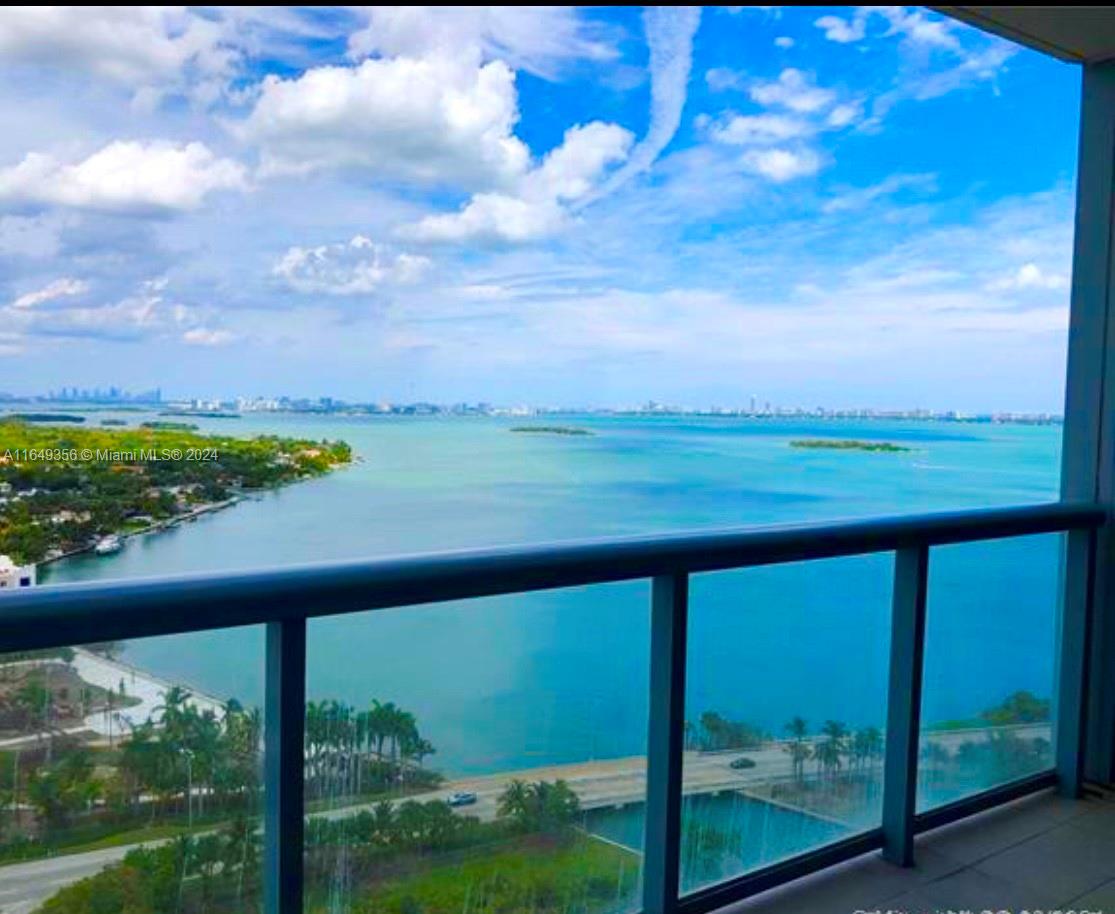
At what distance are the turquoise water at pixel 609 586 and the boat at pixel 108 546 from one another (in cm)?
3

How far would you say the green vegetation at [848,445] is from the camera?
116 inches

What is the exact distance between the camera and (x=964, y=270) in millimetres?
4805

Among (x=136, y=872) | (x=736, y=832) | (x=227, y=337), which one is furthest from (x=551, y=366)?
(x=136, y=872)

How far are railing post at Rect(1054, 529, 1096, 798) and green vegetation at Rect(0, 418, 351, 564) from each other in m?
2.71

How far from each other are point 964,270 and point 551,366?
112 inches

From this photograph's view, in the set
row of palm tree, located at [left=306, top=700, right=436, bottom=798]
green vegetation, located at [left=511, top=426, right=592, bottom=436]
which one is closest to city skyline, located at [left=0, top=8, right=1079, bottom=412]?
green vegetation, located at [left=511, top=426, right=592, bottom=436]

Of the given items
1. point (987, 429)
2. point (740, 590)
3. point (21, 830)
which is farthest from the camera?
point (987, 429)

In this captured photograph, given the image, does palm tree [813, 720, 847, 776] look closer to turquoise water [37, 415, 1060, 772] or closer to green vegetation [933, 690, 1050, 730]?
turquoise water [37, 415, 1060, 772]

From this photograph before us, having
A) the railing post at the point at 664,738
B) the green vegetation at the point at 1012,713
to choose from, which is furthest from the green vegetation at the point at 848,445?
the railing post at the point at 664,738

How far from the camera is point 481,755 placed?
1812mm

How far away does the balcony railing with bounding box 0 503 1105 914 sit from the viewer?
1375 mm

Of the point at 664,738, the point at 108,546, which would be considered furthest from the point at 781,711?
the point at 108,546

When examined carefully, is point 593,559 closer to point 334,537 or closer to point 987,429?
point 334,537

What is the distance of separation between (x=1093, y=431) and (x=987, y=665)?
38.2 inches
